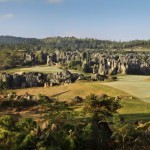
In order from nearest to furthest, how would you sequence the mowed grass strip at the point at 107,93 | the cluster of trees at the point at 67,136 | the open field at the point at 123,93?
the cluster of trees at the point at 67,136 < the mowed grass strip at the point at 107,93 < the open field at the point at 123,93

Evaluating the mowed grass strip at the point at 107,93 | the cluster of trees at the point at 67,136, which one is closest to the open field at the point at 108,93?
the mowed grass strip at the point at 107,93

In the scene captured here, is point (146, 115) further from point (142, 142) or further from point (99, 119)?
point (142, 142)

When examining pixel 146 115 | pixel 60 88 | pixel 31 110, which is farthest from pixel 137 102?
pixel 60 88

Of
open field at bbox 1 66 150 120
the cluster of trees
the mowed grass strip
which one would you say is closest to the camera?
the cluster of trees

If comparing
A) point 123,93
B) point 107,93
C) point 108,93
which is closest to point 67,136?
point 123,93

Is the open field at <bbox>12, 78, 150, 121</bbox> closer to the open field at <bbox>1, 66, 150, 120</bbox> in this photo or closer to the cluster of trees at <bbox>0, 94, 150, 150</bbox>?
the open field at <bbox>1, 66, 150, 120</bbox>

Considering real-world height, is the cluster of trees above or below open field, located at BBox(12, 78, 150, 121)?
above

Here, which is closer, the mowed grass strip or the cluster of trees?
the cluster of trees

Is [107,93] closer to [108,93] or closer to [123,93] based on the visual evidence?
[108,93]

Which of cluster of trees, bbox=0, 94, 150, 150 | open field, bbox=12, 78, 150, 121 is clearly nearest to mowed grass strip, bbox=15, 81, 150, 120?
open field, bbox=12, 78, 150, 121

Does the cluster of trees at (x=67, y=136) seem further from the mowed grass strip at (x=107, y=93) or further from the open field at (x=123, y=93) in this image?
the open field at (x=123, y=93)

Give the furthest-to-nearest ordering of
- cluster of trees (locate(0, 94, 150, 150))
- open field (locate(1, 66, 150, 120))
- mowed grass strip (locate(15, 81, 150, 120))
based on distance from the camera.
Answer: open field (locate(1, 66, 150, 120)) < mowed grass strip (locate(15, 81, 150, 120)) < cluster of trees (locate(0, 94, 150, 150))

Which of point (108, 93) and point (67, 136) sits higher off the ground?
point (67, 136)
